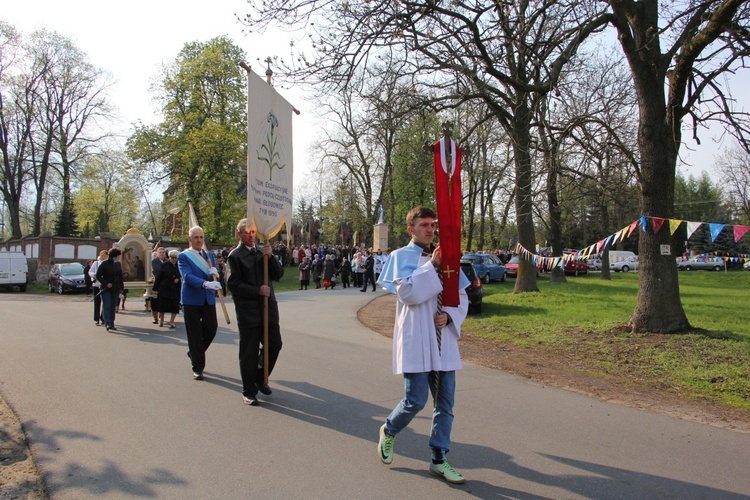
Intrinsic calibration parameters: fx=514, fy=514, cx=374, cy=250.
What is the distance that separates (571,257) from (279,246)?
20.9m

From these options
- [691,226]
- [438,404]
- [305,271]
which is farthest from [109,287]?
[305,271]

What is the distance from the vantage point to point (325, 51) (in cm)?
925

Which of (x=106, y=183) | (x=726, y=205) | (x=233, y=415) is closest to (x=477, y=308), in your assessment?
(x=233, y=415)

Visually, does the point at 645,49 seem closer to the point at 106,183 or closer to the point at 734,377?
the point at 734,377

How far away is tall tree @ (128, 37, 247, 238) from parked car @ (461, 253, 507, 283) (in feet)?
60.4

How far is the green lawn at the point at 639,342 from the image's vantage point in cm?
701

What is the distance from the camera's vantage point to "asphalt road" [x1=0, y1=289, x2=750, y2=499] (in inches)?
146

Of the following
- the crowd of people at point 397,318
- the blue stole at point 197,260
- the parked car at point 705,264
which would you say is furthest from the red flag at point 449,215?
the parked car at point 705,264

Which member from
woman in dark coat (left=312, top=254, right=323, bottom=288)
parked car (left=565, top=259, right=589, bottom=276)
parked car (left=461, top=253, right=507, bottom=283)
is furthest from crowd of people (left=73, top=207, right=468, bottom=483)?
parked car (left=565, top=259, right=589, bottom=276)

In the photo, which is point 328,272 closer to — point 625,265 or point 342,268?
point 342,268

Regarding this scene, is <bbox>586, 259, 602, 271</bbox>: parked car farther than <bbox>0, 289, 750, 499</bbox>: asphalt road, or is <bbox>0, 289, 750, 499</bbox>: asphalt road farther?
<bbox>586, 259, 602, 271</bbox>: parked car

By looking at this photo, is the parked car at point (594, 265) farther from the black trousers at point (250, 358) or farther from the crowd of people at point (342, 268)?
the black trousers at point (250, 358)

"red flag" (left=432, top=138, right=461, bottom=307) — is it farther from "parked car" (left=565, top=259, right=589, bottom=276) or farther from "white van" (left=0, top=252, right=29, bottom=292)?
"parked car" (left=565, top=259, right=589, bottom=276)

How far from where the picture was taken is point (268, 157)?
6.38 meters
